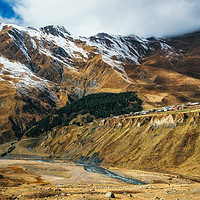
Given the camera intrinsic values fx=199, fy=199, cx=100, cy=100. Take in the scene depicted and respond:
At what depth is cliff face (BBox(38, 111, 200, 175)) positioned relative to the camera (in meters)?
82.8

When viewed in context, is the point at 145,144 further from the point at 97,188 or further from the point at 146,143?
the point at 97,188

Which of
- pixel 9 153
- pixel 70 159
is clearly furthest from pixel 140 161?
pixel 9 153

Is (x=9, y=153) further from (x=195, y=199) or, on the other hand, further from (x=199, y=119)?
(x=195, y=199)

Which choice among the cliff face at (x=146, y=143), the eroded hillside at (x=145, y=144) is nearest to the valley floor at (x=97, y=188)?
the eroded hillside at (x=145, y=144)

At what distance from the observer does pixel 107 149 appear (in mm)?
122812

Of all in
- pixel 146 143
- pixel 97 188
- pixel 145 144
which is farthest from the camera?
pixel 146 143

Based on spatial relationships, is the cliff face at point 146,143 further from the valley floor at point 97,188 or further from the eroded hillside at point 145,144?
the valley floor at point 97,188

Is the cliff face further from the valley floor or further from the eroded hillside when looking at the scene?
the valley floor

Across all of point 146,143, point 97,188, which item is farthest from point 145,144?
point 97,188

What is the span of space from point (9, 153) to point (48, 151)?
45.3m

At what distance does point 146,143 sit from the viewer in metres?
105

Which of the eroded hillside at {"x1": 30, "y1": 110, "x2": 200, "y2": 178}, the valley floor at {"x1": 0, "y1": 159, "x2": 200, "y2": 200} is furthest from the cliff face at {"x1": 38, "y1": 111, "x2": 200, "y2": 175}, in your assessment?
the valley floor at {"x1": 0, "y1": 159, "x2": 200, "y2": 200}

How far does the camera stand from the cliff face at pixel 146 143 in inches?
3260

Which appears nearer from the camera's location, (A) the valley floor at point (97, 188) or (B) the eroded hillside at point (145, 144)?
(A) the valley floor at point (97, 188)
